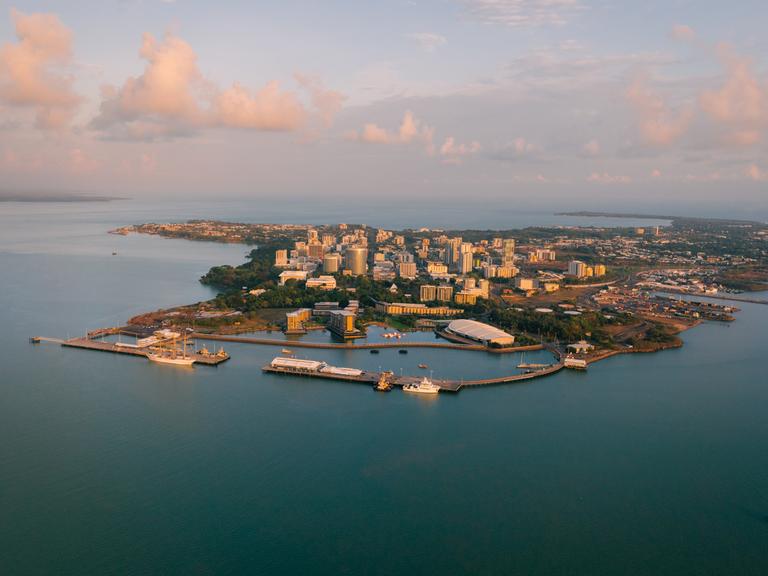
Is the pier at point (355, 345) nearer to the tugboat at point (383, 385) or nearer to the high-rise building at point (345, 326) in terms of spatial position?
the high-rise building at point (345, 326)

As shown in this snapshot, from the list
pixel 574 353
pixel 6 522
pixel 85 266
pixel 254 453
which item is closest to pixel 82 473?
pixel 6 522

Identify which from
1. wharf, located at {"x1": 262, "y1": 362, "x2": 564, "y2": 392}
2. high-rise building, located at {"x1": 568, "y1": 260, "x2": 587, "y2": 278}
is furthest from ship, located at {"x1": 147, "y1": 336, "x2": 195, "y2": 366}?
high-rise building, located at {"x1": 568, "y1": 260, "x2": 587, "y2": 278}

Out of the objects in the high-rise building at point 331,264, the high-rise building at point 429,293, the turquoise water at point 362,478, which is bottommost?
the turquoise water at point 362,478

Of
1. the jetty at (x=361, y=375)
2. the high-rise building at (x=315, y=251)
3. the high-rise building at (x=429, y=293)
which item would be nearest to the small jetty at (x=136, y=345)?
the jetty at (x=361, y=375)

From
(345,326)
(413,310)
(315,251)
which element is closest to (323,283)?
(413,310)

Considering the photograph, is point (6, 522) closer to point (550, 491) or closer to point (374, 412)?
point (374, 412)

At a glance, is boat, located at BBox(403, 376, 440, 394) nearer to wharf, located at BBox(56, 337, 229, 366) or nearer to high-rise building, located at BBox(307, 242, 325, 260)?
wharf, located at BBox(56, 337, 229, 366)
